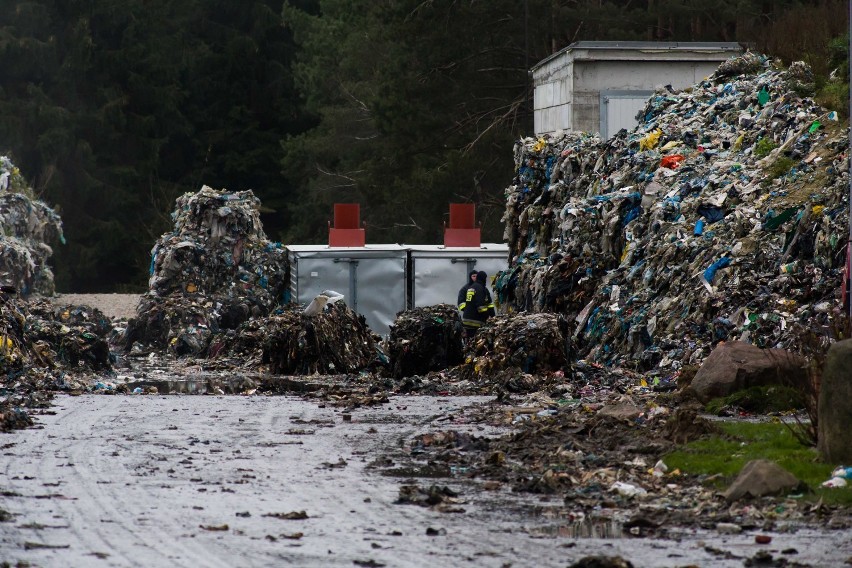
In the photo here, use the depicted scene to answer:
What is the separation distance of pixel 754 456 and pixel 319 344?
1189 centimetres

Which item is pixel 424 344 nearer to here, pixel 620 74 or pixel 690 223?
pixel 690 223

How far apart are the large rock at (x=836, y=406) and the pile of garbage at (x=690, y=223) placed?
6029mm

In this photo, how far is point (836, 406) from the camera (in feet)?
35.7

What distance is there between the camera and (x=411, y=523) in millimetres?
9586

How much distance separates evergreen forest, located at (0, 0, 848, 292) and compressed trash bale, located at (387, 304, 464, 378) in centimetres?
2464

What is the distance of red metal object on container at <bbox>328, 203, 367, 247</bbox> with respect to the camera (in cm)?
3042

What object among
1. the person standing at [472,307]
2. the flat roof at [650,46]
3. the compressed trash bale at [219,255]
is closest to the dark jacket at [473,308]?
the person standing at [472,307]

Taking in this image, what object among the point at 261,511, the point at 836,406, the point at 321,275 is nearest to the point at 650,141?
the point at 321,275

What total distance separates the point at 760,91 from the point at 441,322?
768 centimetres

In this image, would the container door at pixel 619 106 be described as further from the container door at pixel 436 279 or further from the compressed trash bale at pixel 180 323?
the compressed trash bale at pixel 180 323

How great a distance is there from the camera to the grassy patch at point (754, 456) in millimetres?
10609

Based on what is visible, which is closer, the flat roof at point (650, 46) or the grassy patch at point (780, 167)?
the grassy patch at point (780, 167)

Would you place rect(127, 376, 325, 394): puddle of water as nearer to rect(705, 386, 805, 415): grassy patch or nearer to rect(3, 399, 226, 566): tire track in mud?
rect(3, 399, 226, 566): tire track in mud

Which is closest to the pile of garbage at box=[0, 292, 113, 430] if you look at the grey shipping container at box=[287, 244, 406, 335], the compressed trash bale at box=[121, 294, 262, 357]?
the compressed trash bale at box=[121, 294, 262, 357]
